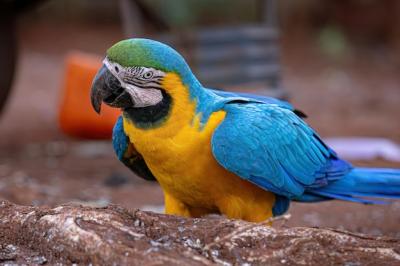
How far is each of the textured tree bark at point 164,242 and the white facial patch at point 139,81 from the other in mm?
533

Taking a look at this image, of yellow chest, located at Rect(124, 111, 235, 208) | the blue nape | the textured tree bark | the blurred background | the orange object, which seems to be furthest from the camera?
the orange object

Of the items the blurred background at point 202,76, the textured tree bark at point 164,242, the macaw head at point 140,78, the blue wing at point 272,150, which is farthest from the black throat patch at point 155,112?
the blurred background at point 202,76

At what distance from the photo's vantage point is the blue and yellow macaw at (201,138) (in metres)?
2.35

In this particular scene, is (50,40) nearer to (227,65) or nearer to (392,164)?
(227,65)

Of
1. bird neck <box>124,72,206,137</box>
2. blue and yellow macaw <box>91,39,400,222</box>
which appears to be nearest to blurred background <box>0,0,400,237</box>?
blue and yellow macaw <box>91,39,400,222</box>

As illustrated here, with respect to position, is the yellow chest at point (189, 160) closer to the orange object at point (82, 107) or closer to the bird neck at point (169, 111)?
the bird neck at point (169, 111)

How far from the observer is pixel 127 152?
2.75 m

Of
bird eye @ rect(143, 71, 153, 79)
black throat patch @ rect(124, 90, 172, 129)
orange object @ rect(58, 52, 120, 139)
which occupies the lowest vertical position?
orange object @ rect(58, 52, 120, 139)

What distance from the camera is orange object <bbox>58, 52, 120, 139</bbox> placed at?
5.88 meters

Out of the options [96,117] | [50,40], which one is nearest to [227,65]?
[96,117]

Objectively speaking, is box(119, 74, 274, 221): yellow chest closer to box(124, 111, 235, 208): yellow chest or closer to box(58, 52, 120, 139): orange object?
box(124, 111, 235, 208): yellow chest

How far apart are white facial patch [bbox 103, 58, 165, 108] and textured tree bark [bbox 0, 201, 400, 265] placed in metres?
0.53

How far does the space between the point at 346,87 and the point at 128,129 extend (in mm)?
6714

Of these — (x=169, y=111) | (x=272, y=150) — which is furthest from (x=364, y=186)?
(x=169, y=111)
